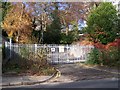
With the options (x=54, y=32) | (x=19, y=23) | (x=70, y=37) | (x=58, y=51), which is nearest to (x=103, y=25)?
(x=58, y=51)

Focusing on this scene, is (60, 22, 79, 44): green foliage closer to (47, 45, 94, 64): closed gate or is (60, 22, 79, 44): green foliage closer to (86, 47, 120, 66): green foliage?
(47, 45, 94, 64): closed gate

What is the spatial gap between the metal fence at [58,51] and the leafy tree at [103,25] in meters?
1.45

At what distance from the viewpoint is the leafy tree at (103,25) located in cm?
2408

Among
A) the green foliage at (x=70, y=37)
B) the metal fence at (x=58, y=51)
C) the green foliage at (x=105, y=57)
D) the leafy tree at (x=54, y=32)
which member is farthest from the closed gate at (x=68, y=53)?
the leafy tree at (x=54, y=32)

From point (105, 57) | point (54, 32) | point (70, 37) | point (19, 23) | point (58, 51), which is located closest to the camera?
point (105, 57)

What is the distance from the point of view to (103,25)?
79.3ft

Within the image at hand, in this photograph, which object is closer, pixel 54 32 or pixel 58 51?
pixel 58 51

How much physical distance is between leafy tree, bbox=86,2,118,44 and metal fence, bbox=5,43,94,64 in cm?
145

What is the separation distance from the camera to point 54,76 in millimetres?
15258

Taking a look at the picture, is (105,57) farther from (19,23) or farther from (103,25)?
(19,23)

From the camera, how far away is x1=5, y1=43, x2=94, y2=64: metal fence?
2085cm

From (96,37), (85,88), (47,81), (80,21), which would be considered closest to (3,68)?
(47,81)

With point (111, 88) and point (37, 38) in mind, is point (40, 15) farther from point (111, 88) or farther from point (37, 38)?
point (111, 88)

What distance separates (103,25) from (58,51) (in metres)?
4.79
